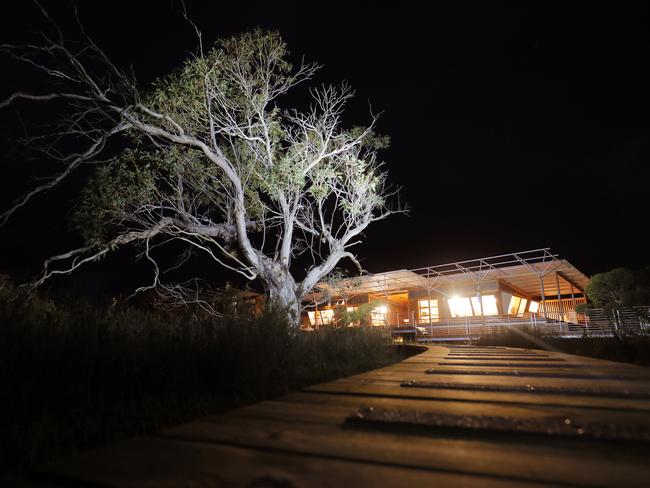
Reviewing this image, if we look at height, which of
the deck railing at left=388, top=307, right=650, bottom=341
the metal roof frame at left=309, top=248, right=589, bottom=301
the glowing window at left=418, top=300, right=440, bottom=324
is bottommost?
the deck railing at left=388, top=307, right=650, bottom=341

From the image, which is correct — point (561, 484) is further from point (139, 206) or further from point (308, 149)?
point (139, 206)

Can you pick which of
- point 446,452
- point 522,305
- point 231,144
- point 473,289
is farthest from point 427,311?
point 446,452

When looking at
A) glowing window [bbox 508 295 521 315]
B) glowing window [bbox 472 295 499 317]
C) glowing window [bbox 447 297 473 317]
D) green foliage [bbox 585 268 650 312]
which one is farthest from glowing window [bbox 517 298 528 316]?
green foliage [bbox 585 268 650 312]

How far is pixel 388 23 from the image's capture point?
12.2 m

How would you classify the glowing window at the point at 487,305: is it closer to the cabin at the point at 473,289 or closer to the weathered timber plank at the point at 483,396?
the cabin at the point at 473,289

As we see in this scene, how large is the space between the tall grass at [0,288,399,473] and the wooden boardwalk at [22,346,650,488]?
1.13m

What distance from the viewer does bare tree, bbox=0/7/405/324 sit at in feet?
22.8

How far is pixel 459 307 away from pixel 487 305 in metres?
1.76

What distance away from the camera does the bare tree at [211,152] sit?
22.8 ft

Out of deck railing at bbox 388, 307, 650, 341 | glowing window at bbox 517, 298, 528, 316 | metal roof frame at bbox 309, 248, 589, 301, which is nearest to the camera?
deck railing at bbox 388, 307, 650, 341

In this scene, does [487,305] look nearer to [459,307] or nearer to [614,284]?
[459,307]

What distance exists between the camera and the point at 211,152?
7.85 m

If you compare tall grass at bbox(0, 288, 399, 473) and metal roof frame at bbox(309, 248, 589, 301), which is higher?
metal roof frame at bbox(309, 248, 589, 301)

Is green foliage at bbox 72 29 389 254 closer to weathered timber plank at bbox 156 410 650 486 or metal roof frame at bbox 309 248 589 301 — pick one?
weathered timber plank at bbox 156 410 650 486
